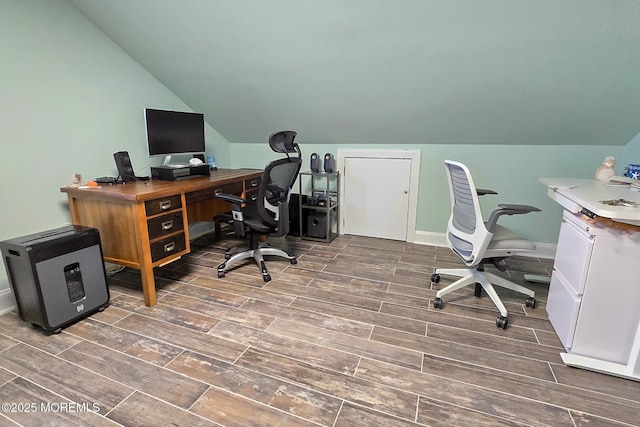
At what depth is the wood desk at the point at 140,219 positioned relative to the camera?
6.69 ft

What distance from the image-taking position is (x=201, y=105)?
10.9 feet

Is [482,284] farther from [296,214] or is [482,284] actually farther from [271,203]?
[296,214]

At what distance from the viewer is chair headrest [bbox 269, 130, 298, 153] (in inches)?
93.4

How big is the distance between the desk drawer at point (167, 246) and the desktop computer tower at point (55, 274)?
1.04 ft

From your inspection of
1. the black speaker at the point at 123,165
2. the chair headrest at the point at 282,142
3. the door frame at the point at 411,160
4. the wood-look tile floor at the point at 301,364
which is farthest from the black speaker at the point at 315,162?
the black speaker at the point at 123,165

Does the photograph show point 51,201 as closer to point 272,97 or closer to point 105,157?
point 105,157

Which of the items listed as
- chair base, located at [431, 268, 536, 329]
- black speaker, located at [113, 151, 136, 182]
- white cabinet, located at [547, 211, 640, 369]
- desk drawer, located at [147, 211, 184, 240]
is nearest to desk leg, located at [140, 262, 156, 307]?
desk drawer, located at [147, 211, 184, 240]

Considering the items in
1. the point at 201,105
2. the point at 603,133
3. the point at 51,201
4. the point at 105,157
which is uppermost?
the point at 201,105

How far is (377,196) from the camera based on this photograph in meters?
3.50

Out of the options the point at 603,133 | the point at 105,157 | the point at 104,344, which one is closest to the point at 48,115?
the point at 105,157

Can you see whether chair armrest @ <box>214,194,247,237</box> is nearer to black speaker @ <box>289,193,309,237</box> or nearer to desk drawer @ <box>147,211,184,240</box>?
desk drawer @ <box>147,211,184,240</box>

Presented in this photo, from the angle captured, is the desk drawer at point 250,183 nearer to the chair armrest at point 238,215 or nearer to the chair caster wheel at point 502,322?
the chair armrest at point 238,215

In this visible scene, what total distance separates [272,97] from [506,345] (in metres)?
2.67

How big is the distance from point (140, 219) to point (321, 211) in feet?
6.01
